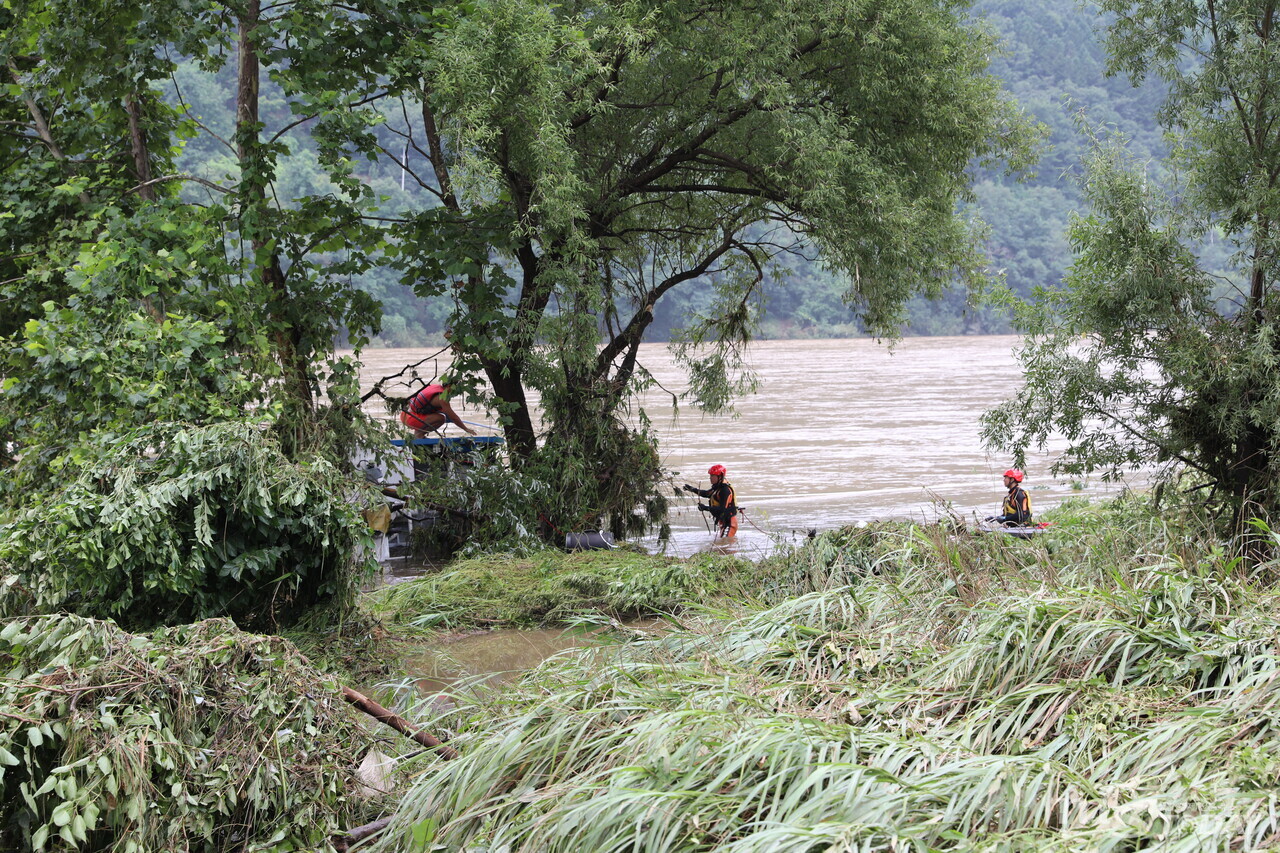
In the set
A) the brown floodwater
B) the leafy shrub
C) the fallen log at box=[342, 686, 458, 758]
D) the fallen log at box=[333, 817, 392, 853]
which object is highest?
the leafy shrub

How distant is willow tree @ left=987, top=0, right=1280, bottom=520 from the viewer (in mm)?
9062

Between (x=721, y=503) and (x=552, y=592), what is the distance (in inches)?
169

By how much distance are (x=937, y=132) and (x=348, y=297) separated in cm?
670

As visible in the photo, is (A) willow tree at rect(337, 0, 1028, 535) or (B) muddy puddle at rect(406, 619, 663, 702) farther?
(A) willow tree at rect(337, 0, 1028, 535)

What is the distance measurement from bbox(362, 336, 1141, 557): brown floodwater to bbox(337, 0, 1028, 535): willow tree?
132cm

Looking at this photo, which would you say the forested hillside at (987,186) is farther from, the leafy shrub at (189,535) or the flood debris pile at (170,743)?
the flood debris pile at (170,743)

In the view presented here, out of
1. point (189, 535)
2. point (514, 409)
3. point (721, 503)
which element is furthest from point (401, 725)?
point (721, 503)

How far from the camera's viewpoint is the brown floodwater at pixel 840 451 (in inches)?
631

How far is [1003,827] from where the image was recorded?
10.6 ft

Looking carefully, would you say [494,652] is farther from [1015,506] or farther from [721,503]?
[1015,506]

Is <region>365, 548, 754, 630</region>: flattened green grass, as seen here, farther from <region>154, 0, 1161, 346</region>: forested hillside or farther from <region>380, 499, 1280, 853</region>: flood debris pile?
<region>154, 0, 1161, 346</region>: forested hillside

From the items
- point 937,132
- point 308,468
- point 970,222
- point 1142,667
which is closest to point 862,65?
point 937,132

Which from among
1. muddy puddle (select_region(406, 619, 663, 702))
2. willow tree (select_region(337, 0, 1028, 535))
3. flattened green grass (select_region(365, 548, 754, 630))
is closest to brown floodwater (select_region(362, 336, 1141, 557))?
flattened green grass (select_region(365, 548, 754, 630))

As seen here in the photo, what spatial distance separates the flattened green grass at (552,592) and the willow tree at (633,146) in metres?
2.63
